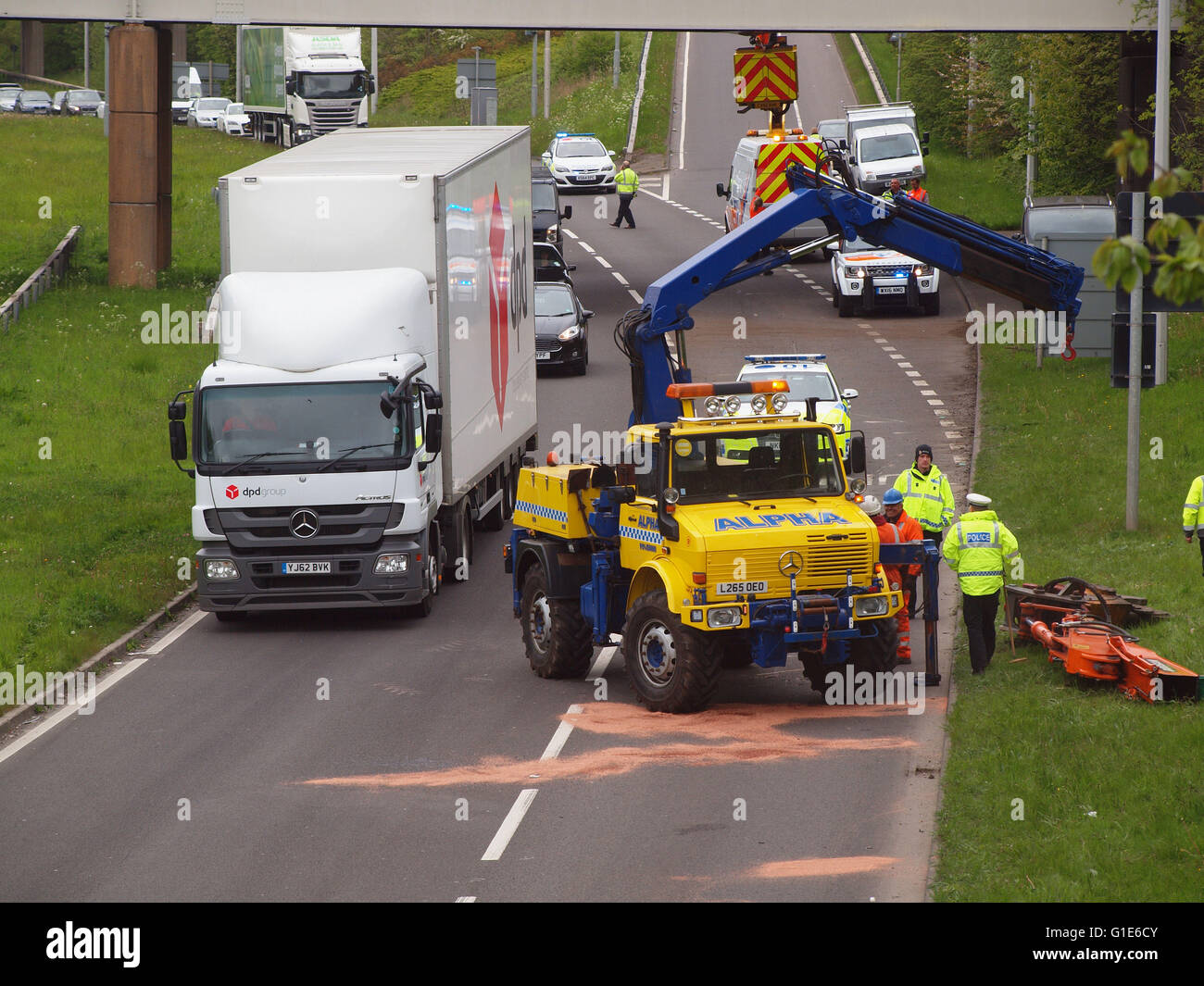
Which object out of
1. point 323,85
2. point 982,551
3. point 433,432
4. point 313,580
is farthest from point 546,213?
point 982,551

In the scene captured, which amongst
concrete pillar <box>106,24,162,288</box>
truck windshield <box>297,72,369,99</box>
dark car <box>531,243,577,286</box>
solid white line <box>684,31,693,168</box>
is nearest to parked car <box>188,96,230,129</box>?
truck windshield <box>297,72,369,99</box>

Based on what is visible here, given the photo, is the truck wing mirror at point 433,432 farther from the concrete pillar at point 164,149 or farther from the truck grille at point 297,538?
the concrete pillar at point 164,149

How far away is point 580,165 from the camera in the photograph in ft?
197

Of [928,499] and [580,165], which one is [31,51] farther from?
[928,499]

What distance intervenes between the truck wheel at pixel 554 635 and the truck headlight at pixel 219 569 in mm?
3463

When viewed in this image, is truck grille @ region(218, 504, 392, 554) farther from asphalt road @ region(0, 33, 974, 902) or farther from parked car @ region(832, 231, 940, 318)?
parked car @ region(832, 231, 940, 318)

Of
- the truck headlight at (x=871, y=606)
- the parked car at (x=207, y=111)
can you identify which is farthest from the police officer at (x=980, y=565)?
the parked car at (x=207, y=111)

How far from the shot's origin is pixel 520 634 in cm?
1902

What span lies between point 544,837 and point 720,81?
243ft

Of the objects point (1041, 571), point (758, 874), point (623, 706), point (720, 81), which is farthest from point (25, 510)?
point (720, 81)

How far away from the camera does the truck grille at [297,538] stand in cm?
1872

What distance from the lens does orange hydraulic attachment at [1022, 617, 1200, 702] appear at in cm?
1426

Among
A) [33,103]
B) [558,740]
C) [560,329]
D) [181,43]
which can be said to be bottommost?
[558,740]

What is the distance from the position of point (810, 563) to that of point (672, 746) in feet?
6.54
